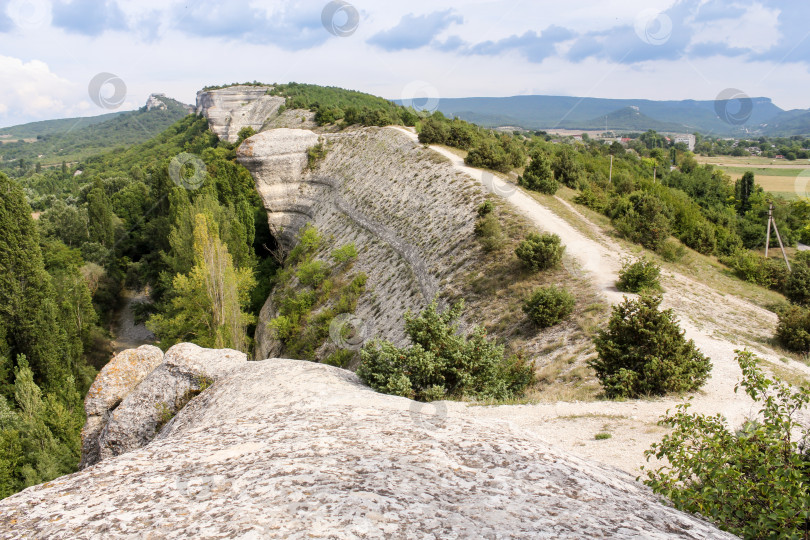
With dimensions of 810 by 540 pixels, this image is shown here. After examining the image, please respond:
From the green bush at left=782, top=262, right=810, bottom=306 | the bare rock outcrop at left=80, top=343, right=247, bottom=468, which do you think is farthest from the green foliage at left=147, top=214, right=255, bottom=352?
the green bush at left=782, top=262, right=810, bottom=306

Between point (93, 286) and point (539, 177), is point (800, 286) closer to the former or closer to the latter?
point (539, 177)

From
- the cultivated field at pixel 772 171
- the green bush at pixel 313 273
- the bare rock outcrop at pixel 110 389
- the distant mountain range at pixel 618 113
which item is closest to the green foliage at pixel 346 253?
the green bush at pixel 313 273

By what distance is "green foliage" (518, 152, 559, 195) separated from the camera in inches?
1145

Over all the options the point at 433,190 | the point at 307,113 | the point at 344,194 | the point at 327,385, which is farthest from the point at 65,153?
the point at 327,385

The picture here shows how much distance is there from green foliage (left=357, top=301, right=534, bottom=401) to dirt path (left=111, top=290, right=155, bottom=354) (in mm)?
38073

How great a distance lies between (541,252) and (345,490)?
1436 cm

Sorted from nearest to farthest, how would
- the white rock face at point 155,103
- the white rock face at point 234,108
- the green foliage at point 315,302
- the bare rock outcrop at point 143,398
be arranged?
the bare rock outcrop at point 143,398, the green foliage at point 315,302, the white rock face at point 234,108, the white rock face at point 155,103

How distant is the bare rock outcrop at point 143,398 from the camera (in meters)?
12.1

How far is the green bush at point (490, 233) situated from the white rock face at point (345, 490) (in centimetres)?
1316

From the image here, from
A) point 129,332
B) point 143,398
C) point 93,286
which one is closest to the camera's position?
point 143,398

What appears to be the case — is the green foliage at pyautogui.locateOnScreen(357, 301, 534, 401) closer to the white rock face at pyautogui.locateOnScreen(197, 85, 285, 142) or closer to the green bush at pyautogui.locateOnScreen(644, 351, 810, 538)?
the green bush at pyautogui.locateOnScreen(644, 351, 810, 538)

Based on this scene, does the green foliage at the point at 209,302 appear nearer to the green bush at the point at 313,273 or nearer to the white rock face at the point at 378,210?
the white rock face at the point at 378,210

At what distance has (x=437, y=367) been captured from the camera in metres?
11.1

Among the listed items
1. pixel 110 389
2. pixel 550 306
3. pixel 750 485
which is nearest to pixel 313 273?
pixel 110 389
